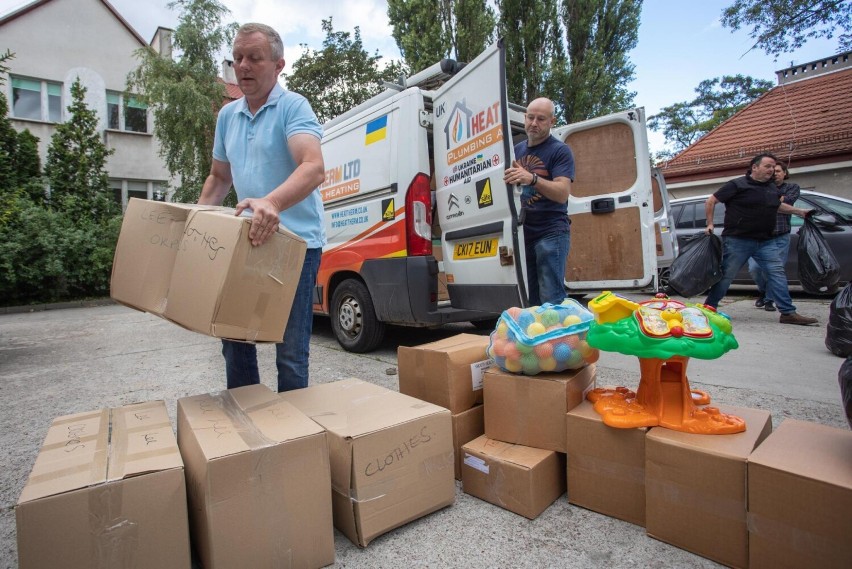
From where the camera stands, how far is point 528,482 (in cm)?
166

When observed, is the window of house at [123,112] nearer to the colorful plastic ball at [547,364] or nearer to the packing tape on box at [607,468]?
the colorful plastic ball at [547,364]

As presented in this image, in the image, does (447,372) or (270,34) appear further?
(447,372)

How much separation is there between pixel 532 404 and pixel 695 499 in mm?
583

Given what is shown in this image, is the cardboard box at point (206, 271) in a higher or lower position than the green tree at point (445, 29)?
lower

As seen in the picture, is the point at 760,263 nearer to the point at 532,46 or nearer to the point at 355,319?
the point at 355,319

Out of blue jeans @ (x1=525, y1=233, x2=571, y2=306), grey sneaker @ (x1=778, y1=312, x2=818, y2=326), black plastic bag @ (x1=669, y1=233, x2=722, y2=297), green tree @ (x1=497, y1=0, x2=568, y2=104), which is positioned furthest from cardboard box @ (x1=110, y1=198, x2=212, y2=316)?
green tree @ (x1=497, y1=0, x2=568, y2=104)

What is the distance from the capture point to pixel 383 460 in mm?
1526

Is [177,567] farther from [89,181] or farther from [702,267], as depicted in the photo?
[89,181]

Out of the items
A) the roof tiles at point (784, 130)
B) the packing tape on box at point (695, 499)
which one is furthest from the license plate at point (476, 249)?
the roof tiles at point (784, 130)

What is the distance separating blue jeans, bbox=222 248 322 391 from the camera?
1.92 meters

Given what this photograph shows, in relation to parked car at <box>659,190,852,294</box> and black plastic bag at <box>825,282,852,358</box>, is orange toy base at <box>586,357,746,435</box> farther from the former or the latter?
parked car at <box>659,190,852,294</box>

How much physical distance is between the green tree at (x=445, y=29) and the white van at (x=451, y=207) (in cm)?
917

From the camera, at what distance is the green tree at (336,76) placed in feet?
53.5

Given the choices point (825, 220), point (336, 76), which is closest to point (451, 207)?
point (825, 220)
